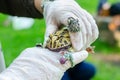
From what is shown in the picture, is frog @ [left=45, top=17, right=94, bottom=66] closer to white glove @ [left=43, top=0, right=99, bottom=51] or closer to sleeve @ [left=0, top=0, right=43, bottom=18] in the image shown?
white glove @ [left=43, top=0, right=99, bottom=51]

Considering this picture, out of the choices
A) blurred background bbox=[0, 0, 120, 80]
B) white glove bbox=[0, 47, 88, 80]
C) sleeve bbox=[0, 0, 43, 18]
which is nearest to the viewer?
white glove bbox=[0, 47, 88, 80]

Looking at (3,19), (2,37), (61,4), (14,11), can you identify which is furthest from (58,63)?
(3,19)

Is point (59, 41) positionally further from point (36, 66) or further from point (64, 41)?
point (36, 66)

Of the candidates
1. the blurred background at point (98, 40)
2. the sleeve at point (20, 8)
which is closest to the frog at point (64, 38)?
the sleeve at point (20, 8)

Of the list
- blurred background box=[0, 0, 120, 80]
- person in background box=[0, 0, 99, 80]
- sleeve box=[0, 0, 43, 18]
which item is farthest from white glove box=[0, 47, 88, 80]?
blurred background box=[0, 0, 120, 80]

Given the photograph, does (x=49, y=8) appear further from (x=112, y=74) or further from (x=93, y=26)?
(x=112, y=74)

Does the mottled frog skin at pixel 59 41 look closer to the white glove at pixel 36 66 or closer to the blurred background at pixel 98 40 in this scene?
the white glove at pixel 36 66
